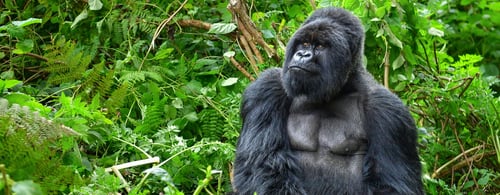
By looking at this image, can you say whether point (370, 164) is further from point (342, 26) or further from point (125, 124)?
point (125, 124)

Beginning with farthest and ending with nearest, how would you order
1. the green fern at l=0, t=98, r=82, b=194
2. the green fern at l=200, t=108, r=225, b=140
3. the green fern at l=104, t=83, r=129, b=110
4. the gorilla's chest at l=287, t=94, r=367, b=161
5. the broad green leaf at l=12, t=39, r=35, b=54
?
1. the broad green leaf at l=12, t=39, r=35, b=54
2. the green fern at l=200, t=108, r=225, b=140
3. the green fern at l=104, t=83, r=129, b=110
4. the gorilla's chest at l=287, t=94, r=367, b=161
5. the green fern at l=0, t=98, r=82, b=194

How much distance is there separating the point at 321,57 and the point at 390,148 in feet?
1.65

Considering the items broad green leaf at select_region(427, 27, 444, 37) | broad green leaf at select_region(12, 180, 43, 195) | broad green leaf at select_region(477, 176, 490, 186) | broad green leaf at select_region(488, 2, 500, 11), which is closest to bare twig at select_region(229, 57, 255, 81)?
broad green leaf at select_region(427, 27, 444, 37)

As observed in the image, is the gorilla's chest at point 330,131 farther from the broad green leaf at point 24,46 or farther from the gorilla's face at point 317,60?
the broad green leaf at point 24,46

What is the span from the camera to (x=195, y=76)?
17.5 ft

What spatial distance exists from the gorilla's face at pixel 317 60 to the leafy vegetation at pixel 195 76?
Result: 76 centimetres

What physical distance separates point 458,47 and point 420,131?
8.31ft

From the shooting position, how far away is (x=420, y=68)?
5.43m

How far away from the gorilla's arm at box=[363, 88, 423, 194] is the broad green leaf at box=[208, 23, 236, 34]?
4.44ft

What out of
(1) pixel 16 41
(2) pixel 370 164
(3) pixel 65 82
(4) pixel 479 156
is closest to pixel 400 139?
(2) pixel 370 164

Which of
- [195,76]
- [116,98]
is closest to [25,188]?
[116,98]

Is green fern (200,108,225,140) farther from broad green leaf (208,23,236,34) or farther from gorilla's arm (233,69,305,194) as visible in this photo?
gorilla's arm (233,69,305,194)

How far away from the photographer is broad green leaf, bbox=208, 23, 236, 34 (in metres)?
5.22

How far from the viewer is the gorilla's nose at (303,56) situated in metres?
3.96
